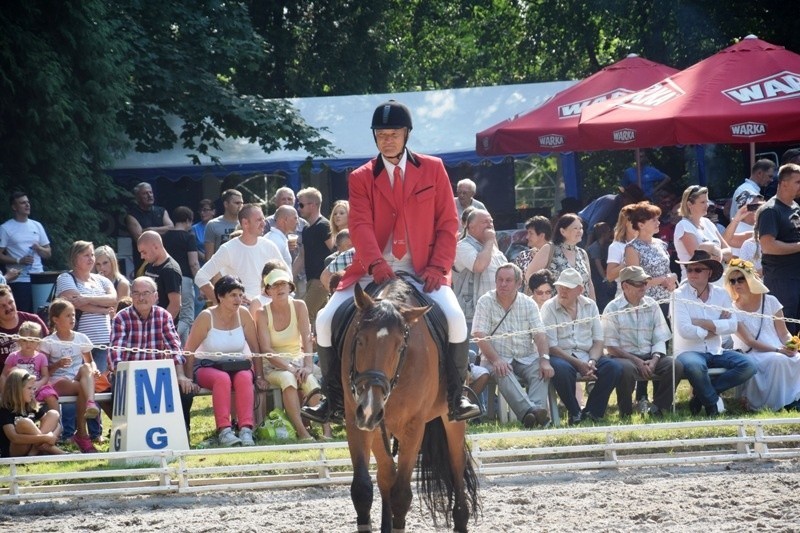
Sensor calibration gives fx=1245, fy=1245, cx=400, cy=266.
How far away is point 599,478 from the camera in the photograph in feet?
28.4

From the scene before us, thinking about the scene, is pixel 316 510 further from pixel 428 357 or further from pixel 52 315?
pixel 52 315

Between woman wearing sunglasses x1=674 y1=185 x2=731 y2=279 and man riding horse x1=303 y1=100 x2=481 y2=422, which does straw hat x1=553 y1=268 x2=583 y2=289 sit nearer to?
woman wearing sunglasses x1=674 y1=185 x2=731 y2=279

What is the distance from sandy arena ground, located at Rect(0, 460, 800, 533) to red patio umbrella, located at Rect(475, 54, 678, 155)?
20.9 feet

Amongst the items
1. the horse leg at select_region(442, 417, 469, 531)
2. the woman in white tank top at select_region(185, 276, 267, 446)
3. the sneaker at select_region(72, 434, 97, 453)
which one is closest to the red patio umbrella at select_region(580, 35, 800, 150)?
the woman in white tank top at select_region(185, 276, 267, 446)

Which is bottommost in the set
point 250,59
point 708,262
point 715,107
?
point 708,262

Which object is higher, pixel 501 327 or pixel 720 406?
pixel 501 327

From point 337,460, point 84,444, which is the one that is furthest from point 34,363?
point 337,460

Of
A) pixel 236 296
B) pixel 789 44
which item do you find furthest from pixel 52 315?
pixel 789 44

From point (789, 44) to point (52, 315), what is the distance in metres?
14.7

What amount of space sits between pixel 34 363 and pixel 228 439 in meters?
1.65

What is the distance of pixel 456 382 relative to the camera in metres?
6.93

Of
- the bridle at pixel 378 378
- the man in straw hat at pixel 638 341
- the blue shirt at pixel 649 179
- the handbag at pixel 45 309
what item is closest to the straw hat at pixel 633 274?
the man in straw hat at pixel 638 341

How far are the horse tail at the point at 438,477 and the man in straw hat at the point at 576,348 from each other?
3.41 meters

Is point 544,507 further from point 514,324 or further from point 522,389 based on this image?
point 514,324
